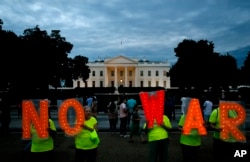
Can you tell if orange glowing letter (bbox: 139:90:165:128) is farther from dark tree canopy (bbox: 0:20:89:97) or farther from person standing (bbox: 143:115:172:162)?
dark tree canopy (bbox: 0:20:89:97)

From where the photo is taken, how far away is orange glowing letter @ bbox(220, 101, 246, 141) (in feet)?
21.6

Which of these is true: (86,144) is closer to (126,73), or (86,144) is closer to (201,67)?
(201,67)

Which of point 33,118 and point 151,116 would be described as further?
point 151,116

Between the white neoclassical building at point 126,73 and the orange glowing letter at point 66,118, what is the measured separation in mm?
108606

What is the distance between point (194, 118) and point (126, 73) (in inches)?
4300

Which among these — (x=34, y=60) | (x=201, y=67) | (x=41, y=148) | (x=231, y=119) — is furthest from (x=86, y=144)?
(x=201, y=67)

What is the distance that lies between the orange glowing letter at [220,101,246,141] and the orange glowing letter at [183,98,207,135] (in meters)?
0.46

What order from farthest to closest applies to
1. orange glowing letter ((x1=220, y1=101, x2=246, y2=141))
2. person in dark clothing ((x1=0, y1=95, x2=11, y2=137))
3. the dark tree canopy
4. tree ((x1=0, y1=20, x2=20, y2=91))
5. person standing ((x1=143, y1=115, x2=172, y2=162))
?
the dark tree canopy → tree ((x1=0, y1=20, x2=20, y2=91)) → person in dark clothing ((x1=0, y1=95, x2=11, y2=137)) → person standing ((x1=143, y1=115, x2=172, y2=162)) → orange glowing letter ((x1=220, y1=101, x2=246, y2=141))

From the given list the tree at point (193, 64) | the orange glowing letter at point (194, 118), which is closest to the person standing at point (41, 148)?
the orange glowing letter at point (194, 118)

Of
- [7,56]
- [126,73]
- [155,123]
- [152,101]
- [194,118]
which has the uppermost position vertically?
[126,73]

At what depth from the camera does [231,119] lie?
6.69 meters

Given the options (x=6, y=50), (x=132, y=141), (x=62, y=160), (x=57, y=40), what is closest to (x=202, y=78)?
(x=57, y=40)

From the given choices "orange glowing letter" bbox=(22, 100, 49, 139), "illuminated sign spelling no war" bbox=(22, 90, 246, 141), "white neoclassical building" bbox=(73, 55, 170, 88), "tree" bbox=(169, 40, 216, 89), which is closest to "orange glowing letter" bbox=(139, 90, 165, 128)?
"illuminated sign spelling no war" bbox=(22, 90, 246, 141)

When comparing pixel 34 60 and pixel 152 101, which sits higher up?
pixel 34 60
